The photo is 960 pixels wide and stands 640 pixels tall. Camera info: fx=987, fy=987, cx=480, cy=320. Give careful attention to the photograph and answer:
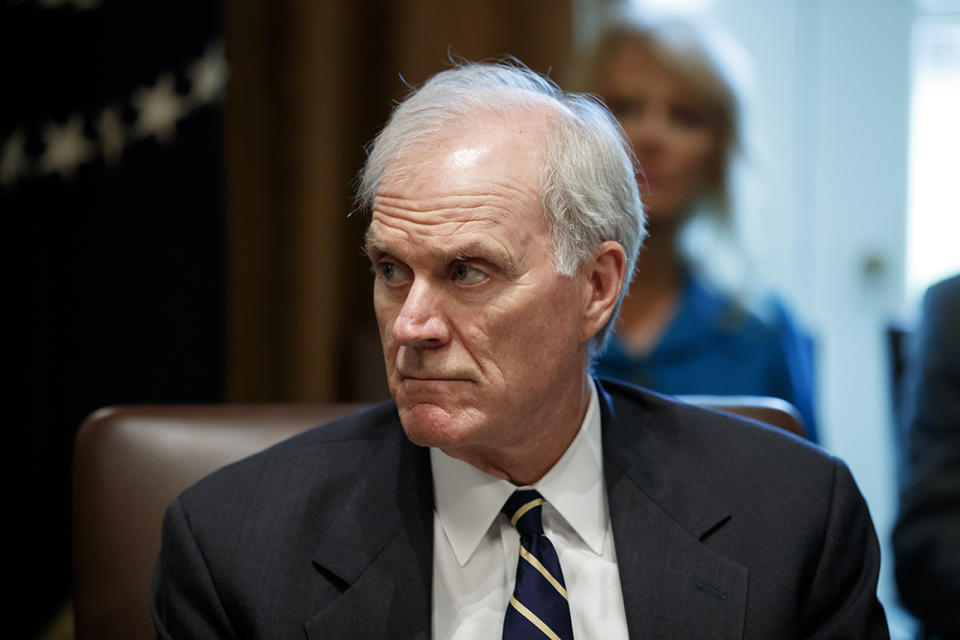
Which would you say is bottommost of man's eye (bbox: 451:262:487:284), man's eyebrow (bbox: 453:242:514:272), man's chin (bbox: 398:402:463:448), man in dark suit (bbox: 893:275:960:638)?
man in dark suit (bbox: 893:275:960:638)

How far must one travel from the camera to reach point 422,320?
122cm

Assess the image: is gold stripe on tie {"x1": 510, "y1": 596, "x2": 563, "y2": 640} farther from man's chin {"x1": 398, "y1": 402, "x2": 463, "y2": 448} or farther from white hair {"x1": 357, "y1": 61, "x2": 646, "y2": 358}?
white hair {"x1": 357, "y1": 61, "x2": 646, "y2": 358}

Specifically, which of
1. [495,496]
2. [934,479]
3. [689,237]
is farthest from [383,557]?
[689,237]

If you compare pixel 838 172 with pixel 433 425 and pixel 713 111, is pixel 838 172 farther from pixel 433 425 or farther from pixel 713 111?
pixel 433 425

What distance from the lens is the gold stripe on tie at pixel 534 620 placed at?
1247 millimetres

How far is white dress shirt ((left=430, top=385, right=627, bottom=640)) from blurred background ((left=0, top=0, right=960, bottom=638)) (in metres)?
0.90

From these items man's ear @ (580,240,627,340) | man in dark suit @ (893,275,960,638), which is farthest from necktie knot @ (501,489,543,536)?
man in dark suit @ (893,275,960,638)

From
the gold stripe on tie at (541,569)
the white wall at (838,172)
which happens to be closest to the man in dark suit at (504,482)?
the gold stripe on tie at (541,569)

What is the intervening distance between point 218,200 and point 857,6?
2.31 meters

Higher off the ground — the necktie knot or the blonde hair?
the blonde hair

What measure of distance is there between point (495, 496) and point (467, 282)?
0.31m

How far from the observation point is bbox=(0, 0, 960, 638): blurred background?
208 centimetres

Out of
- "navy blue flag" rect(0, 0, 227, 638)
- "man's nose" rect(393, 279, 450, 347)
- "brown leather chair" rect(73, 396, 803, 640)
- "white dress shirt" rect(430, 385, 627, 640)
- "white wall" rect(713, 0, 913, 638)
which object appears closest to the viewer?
"man's nose" rect(393, 279, 450, 347)

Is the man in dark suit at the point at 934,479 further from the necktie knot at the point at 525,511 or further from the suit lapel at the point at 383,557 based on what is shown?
the suit lapel at the point at 383,557
